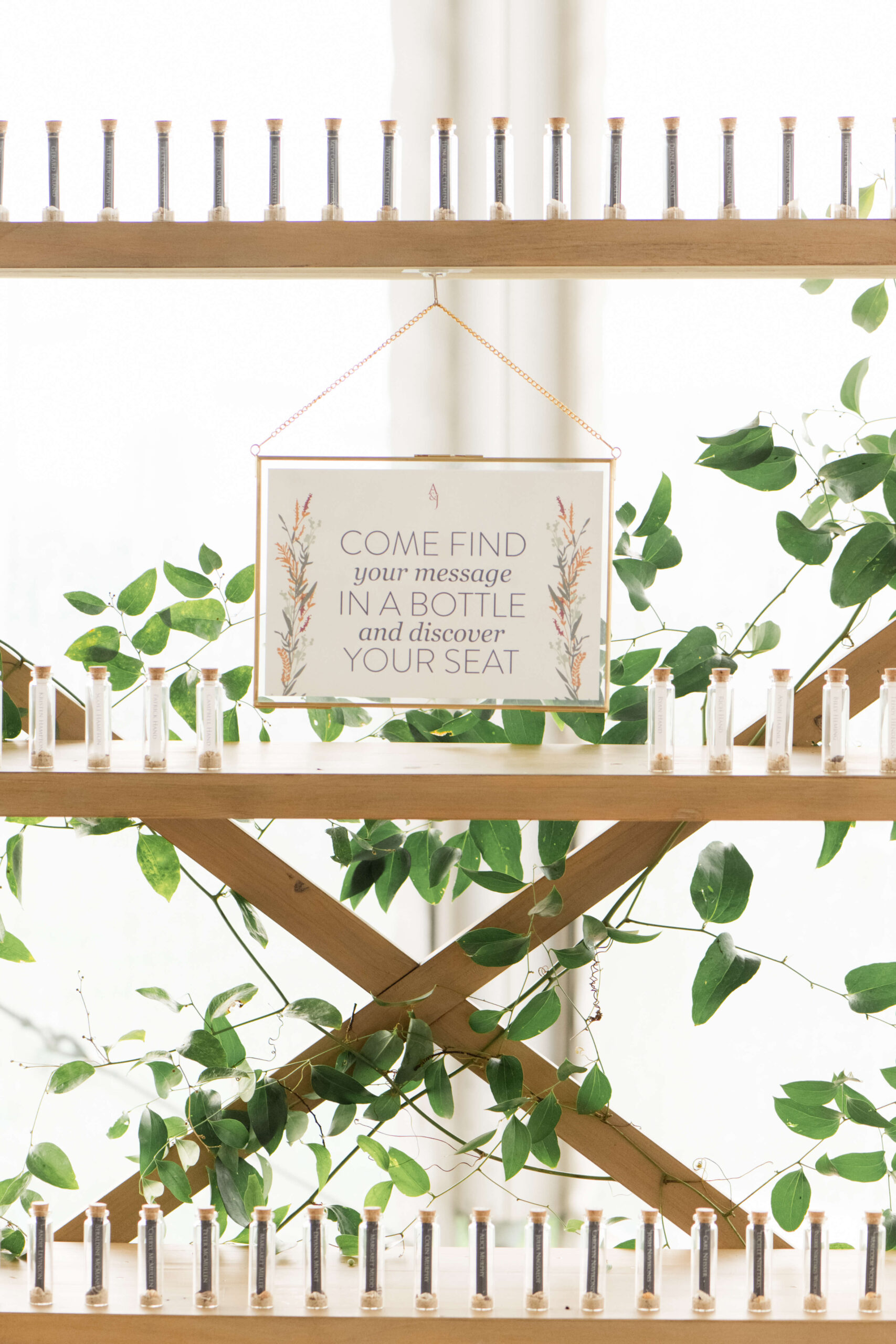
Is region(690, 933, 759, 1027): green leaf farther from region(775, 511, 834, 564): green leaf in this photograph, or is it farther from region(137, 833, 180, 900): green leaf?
region(137, 833, 180, 900): green leaf

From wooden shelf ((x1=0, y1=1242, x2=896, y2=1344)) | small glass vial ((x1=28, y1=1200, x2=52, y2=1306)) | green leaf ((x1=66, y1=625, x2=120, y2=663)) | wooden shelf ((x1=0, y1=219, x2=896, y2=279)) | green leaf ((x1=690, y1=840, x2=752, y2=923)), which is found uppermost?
wooden shelf ((x1=0, y1=219, x2=896, y2=279))

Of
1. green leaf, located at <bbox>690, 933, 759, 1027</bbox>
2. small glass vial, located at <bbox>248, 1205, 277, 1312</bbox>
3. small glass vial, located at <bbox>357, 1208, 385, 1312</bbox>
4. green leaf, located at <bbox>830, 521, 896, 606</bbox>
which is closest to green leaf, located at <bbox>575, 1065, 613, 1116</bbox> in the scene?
green leaf, located at <bbox>690, 933, 759, 1027</bbox>

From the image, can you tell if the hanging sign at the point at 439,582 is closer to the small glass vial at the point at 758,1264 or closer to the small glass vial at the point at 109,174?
the small glass vial at the point at 109,174

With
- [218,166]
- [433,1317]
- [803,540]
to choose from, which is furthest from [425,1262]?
[218,166]

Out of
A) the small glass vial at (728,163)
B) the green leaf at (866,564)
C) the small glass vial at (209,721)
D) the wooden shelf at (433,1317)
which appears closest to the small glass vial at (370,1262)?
the wooden shelf at (433,1317)

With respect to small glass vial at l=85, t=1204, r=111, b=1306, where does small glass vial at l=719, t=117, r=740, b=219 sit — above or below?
above

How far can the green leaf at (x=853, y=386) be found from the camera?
1212 mm

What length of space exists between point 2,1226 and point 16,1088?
24 centimetres

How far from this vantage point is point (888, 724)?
106cm

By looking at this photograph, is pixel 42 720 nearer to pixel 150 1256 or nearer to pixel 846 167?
pixel 150 1256

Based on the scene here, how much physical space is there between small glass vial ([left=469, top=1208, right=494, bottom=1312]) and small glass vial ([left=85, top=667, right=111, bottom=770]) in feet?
1.93

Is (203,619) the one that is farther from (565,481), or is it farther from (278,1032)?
(278,1032)

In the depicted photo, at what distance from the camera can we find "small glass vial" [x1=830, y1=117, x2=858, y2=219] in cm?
105

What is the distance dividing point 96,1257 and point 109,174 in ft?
3.50
